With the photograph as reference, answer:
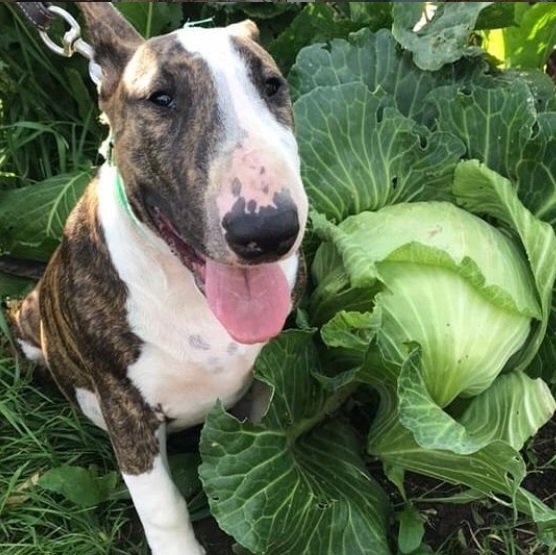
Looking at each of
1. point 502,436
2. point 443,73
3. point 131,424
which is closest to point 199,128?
point 131,424

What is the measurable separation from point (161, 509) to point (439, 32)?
133 centimetres

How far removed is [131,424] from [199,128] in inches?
28.4

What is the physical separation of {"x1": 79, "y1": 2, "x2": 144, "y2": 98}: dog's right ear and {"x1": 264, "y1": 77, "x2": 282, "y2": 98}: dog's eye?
11.3 inches

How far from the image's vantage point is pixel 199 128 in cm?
184

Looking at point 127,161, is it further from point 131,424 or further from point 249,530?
point 249,530

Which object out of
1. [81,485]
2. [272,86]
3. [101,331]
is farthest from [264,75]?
[81,485]

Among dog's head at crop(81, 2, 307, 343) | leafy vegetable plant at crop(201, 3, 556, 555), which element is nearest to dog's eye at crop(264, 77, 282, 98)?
dog's head at crop(81, 2, 307, 343)

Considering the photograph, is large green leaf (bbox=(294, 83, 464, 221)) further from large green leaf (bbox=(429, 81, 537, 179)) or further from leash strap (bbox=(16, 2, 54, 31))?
leash strap (bbox=(16, 2, 54, 31))

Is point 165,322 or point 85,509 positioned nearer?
point 165,322

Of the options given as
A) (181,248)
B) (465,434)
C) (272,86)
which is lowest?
(465,434)

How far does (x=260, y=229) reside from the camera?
175 centimetres

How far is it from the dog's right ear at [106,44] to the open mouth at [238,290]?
11.6 inches

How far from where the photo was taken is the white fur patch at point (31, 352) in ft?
9.32

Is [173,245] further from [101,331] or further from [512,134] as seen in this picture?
[512,134]
